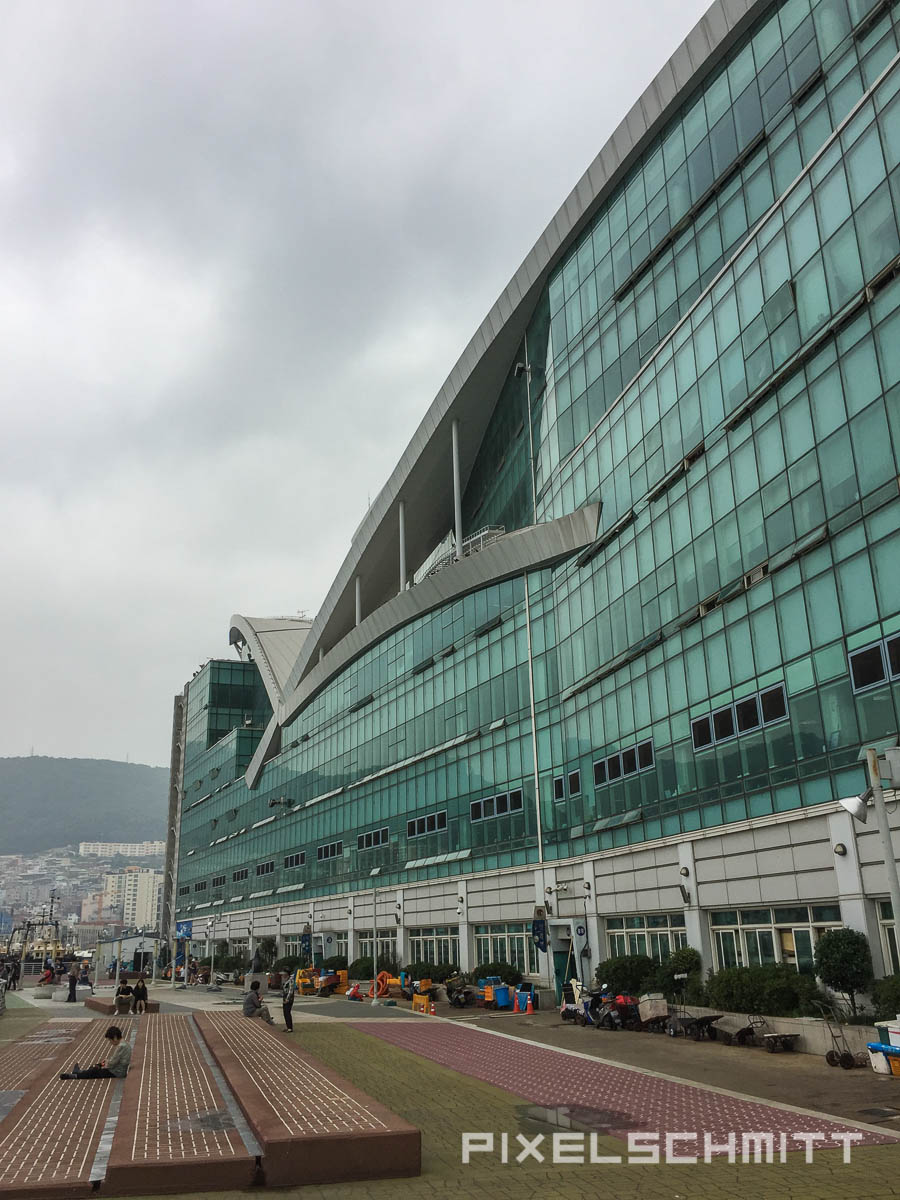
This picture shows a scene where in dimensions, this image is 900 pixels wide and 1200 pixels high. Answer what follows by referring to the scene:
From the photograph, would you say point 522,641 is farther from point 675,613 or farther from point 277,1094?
point 277,1094

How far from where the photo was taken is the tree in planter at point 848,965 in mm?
22766

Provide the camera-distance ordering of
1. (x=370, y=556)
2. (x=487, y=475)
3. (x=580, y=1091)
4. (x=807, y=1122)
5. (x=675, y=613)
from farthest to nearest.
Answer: (x=370, y=556), (x=487, y=475), (x=675, y=613), (x=580, y=1091), (x=807, y=1122)

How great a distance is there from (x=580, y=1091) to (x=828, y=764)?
11762mm

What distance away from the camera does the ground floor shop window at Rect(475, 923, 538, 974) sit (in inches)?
1711

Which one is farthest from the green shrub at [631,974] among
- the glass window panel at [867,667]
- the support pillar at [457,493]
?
the support pillar at [457,493]

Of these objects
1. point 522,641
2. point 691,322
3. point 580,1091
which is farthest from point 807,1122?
point 522,641

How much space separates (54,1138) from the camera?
1355cm

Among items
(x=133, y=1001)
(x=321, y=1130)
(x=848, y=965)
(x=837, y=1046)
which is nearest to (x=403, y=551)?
(x=133, y=1001)

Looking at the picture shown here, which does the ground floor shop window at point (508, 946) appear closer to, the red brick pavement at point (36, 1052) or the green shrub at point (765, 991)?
the green shrub at point (765, 991)

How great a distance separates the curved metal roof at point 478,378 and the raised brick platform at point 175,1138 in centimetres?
3595

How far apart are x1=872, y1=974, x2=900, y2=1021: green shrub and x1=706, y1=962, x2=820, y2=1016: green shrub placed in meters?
2.27

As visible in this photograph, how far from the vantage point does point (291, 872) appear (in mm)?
79000

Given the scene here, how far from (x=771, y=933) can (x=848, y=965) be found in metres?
5.16

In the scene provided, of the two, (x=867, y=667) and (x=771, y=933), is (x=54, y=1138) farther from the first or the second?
(x=771, y=933)
